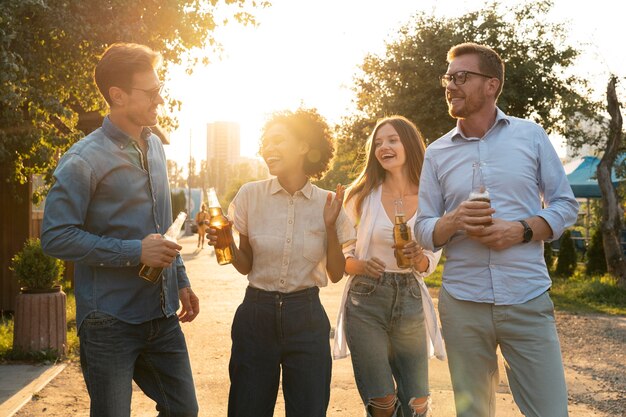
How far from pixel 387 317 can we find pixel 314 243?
0.87 metres

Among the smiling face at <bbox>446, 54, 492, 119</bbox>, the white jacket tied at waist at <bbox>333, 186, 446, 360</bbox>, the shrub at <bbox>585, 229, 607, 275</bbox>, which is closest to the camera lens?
the smiling face at <bbox>446, 54, 492, 119</bbox>

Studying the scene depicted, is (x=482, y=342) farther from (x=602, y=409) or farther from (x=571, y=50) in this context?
(x=571, y=50)

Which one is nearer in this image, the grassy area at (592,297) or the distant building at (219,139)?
the grassy area at (592,297)

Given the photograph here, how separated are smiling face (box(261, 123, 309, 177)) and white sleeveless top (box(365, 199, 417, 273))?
2.81 feet

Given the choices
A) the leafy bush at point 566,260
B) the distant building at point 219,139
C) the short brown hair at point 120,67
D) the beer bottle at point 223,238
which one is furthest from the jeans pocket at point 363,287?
the distant building at point 219,139

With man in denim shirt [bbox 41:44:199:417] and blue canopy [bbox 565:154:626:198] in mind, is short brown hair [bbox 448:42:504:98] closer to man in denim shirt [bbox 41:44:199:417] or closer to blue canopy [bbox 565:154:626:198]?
man in denim shirt [bbox 41:44:199:417]

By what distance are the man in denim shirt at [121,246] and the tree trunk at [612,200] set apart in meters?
14.8

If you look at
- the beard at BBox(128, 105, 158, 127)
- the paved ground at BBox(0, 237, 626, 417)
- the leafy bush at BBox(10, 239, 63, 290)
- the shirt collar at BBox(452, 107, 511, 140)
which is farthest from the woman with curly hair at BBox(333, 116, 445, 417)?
the leafy bush at BBox(10, 239, 63, 290)

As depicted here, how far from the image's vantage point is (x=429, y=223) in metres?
3.76

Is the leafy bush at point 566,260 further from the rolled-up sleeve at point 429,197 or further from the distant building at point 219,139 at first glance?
the distant building at point 219,139

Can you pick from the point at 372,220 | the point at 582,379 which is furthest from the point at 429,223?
the point at 582,379

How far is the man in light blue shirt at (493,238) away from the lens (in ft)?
11.5

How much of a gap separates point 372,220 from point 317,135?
843 millimetres

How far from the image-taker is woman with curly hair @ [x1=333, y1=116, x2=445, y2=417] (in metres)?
4.54
